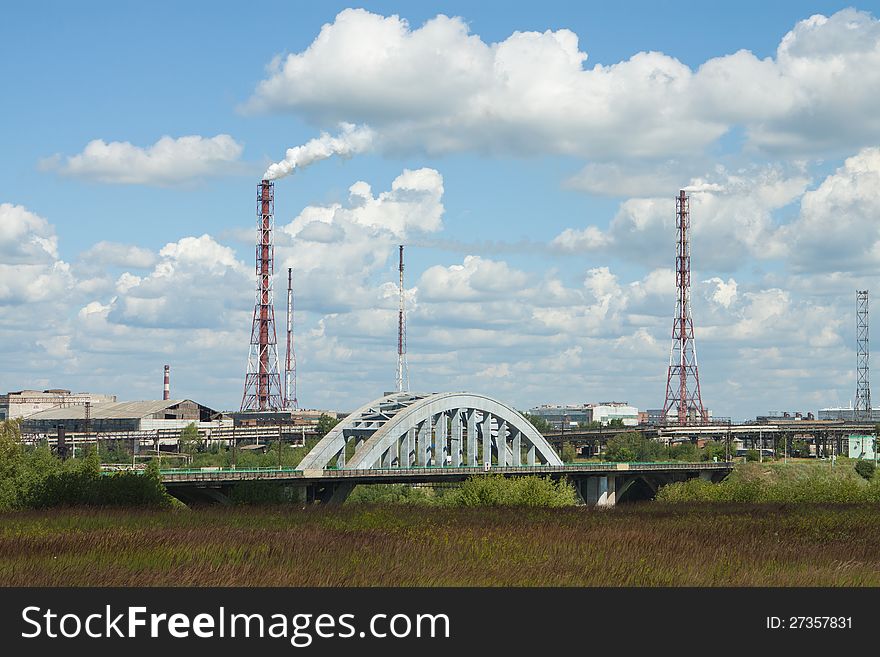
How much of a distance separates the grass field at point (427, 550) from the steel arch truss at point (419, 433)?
215 feet

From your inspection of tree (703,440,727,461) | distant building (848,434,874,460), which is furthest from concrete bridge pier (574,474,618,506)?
distant building (848,434,874,460)

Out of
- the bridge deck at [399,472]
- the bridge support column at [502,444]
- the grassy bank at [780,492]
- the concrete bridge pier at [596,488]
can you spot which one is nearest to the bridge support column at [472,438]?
the bridge support column at [502,444]

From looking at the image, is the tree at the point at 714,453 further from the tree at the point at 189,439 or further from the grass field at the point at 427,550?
the grass field at the point at 427,550

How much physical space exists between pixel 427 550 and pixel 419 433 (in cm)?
9177

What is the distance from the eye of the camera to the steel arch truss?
403 ft

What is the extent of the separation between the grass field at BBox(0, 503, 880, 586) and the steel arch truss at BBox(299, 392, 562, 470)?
65.6 meters

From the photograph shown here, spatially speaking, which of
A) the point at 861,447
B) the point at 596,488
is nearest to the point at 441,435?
the point at 596,488

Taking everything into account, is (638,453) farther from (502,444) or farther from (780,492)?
(780,492)

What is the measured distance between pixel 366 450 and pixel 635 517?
63.8 m

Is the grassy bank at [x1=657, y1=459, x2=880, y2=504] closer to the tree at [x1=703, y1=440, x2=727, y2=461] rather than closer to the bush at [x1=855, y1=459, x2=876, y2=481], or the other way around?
the bush at [x1=855, y1=459, x2=876, y2=481]

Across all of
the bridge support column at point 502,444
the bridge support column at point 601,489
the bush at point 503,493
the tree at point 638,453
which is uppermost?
the bridge support column at point 502,444

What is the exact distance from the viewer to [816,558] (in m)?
38.1

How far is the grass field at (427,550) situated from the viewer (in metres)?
31.1
